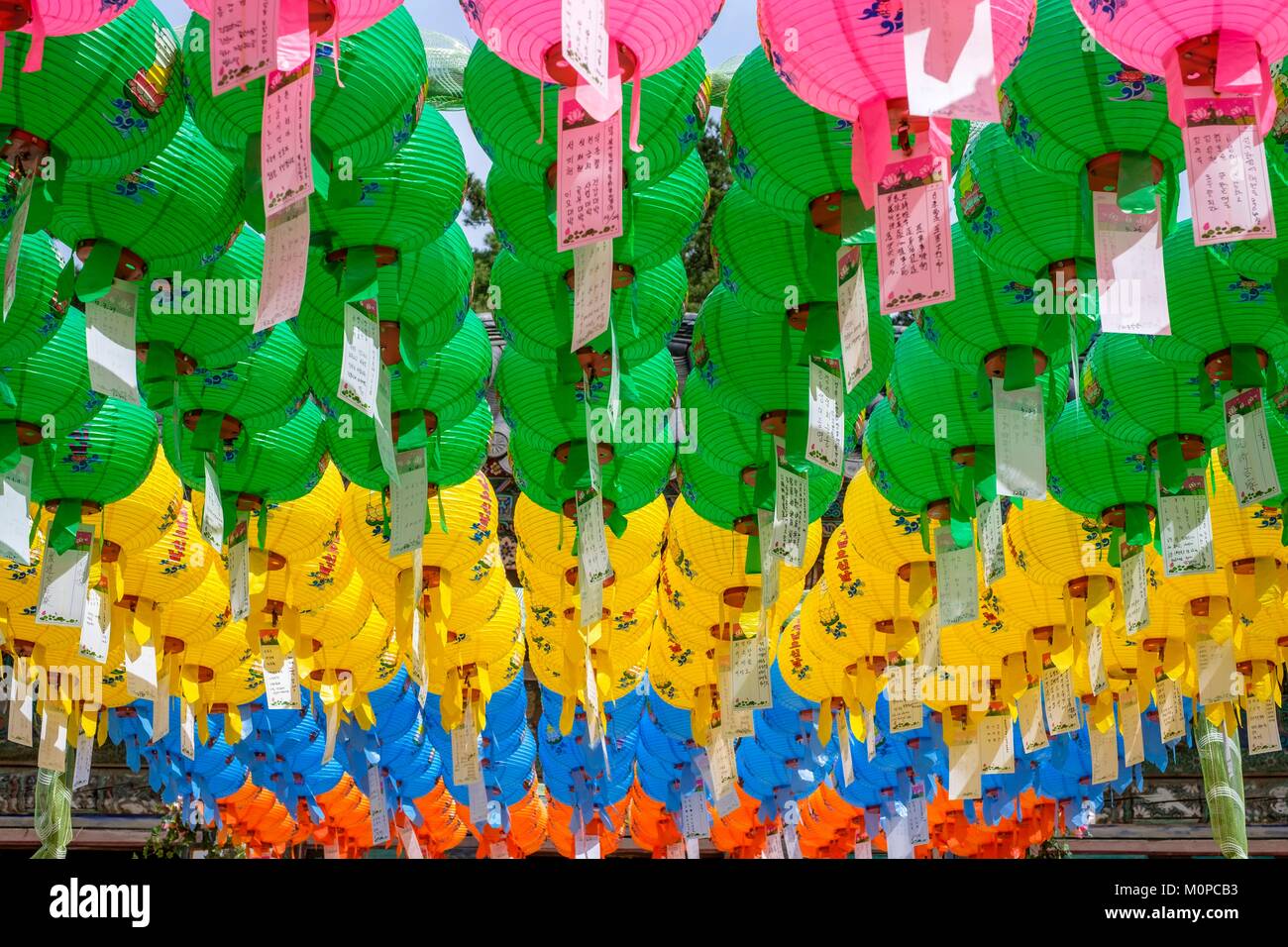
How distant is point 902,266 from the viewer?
2.48 metres

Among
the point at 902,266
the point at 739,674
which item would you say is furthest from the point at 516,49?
the point at 739,674

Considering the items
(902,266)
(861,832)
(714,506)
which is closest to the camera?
(902,266)

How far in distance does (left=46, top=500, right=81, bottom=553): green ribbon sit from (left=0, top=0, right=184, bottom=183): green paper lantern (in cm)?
150

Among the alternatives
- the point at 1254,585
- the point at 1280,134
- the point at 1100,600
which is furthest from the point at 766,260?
the point at 1254,585

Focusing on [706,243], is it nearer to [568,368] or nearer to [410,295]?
[568,368]

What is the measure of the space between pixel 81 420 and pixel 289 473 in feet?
2.20

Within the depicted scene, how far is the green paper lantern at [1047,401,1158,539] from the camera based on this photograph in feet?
13.3

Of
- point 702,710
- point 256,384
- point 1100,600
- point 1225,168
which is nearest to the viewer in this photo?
point 1225,168

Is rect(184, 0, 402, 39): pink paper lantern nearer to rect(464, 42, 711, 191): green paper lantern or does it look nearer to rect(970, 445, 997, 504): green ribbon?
rect(464, 42, 711, 191): green paper lantern

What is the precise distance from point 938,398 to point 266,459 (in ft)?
6.82

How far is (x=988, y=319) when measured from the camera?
11.2ft

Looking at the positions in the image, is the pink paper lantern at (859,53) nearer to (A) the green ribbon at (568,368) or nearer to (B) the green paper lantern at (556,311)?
(B) the green paper lantern at (556,311)

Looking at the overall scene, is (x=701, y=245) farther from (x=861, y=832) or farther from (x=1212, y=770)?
(x=1212, y=770)
